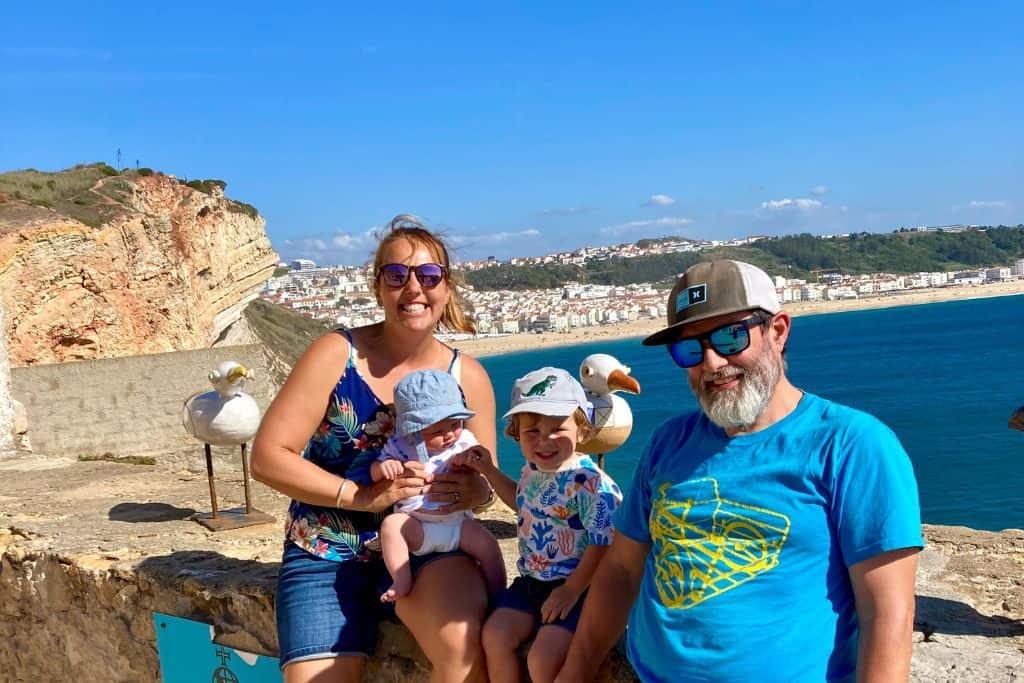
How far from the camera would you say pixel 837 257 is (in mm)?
155625

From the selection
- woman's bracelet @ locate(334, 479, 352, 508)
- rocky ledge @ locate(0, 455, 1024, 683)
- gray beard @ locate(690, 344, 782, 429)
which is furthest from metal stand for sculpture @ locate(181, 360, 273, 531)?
gray beard @ locate(690, 344, 782, 429)

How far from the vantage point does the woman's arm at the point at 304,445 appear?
2.65m

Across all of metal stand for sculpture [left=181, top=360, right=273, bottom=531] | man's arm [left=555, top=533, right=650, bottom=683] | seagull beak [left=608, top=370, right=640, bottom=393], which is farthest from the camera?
metal stand for sculpture [left=181, top=360, right=273, bottom=531]

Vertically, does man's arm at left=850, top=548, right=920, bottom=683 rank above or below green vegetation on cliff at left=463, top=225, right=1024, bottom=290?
below

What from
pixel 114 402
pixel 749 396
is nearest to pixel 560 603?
pixel 749 396

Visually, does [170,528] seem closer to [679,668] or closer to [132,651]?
[132,651]

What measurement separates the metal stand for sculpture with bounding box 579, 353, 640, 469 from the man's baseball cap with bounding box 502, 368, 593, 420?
1562 mm

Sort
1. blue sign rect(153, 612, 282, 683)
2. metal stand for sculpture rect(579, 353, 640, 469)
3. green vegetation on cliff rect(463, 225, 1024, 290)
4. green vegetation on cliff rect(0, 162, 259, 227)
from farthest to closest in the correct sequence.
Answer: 1. green vegetation on cliff rect(463, 225, 1024, 290)
2. green vegetation on cliff rect(0, 162, 259, 227)
3. metal stand for sculpture rect(579, 353, 640, 469)
4. blue sign rect(153, 612, 282, 683)

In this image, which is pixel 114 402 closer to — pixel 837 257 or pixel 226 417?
pixel 226 417

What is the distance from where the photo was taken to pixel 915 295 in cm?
13488

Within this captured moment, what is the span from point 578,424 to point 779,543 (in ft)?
2.48

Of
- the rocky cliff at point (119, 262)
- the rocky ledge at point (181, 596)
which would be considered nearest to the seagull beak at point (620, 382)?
the rocky ledge at point (181, 596)

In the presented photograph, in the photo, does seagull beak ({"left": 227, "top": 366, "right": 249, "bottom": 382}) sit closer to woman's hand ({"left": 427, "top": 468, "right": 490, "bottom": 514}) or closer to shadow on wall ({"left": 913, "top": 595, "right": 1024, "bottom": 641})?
woman's hand ({"left": 427, "top": 468, "right": 490, "bottom": 514})

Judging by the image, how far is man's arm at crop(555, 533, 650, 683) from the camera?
226 cm
